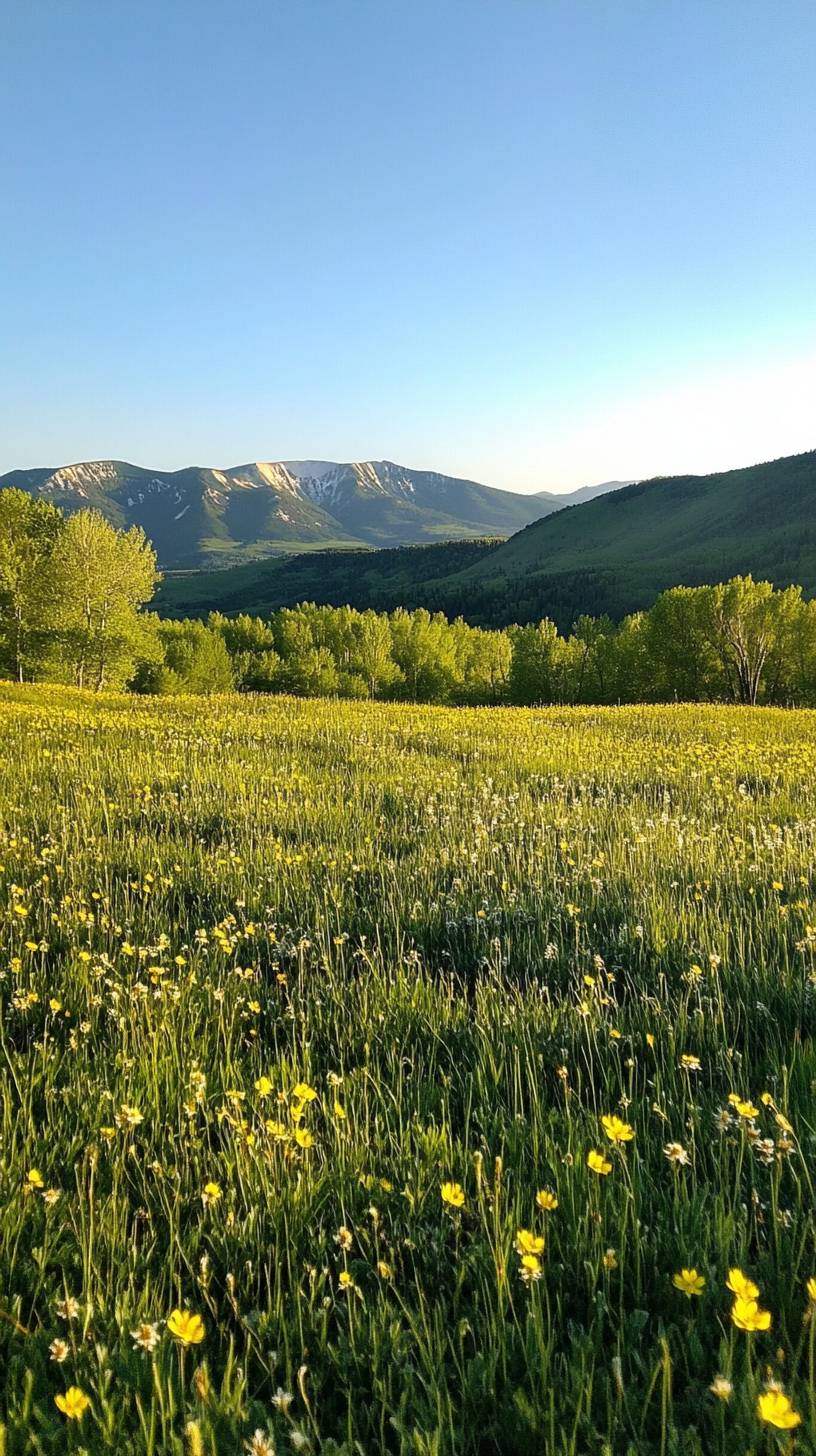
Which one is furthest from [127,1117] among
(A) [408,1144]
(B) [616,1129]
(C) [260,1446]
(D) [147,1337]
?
(B) [616,1129]

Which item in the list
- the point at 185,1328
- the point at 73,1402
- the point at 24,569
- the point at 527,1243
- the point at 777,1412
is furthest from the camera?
the point at 24,569

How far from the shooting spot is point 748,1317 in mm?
1547

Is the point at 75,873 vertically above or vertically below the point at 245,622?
below

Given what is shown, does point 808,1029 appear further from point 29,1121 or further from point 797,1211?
point 29,1121

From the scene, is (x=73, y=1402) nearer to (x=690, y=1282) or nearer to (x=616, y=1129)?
(x=690, y=1282)

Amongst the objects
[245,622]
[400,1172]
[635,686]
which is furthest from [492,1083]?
[245,622]

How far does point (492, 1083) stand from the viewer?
10.2 ft

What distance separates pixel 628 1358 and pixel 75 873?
5.00 metres

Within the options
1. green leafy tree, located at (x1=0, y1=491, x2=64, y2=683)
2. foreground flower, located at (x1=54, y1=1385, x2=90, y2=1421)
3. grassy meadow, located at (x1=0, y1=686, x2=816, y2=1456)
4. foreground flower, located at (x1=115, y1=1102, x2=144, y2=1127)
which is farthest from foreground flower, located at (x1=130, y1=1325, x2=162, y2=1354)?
green leafy tree, located at (x1=0, y1=491, x2=64, y2=683)

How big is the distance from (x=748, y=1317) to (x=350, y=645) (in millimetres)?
92049

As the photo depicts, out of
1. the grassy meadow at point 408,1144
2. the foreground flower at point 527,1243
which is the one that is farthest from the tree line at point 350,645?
the foreground flower at point 527,1243

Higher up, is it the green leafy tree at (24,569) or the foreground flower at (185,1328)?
the green leafy tree at (24,569)

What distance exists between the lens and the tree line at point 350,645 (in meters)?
49.5

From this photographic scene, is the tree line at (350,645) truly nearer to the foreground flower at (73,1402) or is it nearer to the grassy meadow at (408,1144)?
the grassy meadow at (408,1144)
